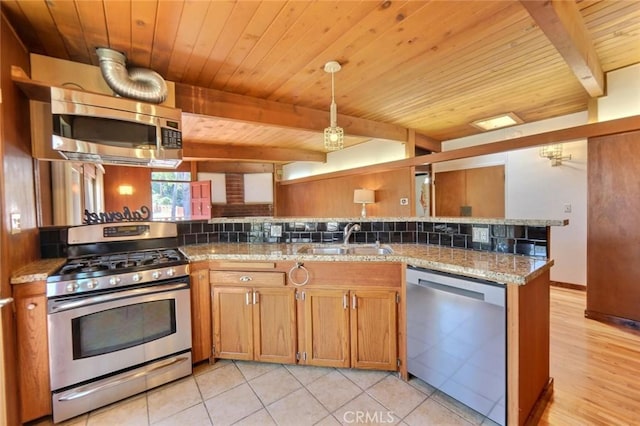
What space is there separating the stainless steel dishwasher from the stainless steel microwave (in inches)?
81.4

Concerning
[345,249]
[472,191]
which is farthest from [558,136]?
[345,249]

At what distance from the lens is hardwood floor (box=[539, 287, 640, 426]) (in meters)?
1.59

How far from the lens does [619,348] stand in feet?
7.51

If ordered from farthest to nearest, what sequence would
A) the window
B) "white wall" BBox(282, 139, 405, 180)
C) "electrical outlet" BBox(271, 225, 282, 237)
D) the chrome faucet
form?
the window < "white wall" BBox(282, 139, 405, 180) < "electrical outlet" BBox(271, 225, 282, 237) < the chrome faucet

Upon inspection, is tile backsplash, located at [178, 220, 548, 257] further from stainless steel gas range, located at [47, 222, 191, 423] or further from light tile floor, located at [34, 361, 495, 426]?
light tile floor, located at [34, 361, 495, 426]

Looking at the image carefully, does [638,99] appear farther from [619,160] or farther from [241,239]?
[241,239]

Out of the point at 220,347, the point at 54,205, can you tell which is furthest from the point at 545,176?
the point at 54,205

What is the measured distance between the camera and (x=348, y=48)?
2.04 m

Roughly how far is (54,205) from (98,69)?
3.50ft

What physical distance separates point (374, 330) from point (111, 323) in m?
1.72

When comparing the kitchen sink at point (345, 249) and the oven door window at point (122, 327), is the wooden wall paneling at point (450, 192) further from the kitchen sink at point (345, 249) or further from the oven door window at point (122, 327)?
the oven door window at point (122, 327)

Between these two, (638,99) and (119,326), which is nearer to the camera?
(119,326)

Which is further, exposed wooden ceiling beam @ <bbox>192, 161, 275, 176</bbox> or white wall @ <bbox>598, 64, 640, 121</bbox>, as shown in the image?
exposed wooden ceiling beam @ <bbox>192, 161, 275, 176</bbox>

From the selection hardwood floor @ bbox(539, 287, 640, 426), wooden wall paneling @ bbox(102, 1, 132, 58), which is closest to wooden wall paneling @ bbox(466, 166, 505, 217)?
hardwood floor @ bbox(539, 287, 640, 426)
